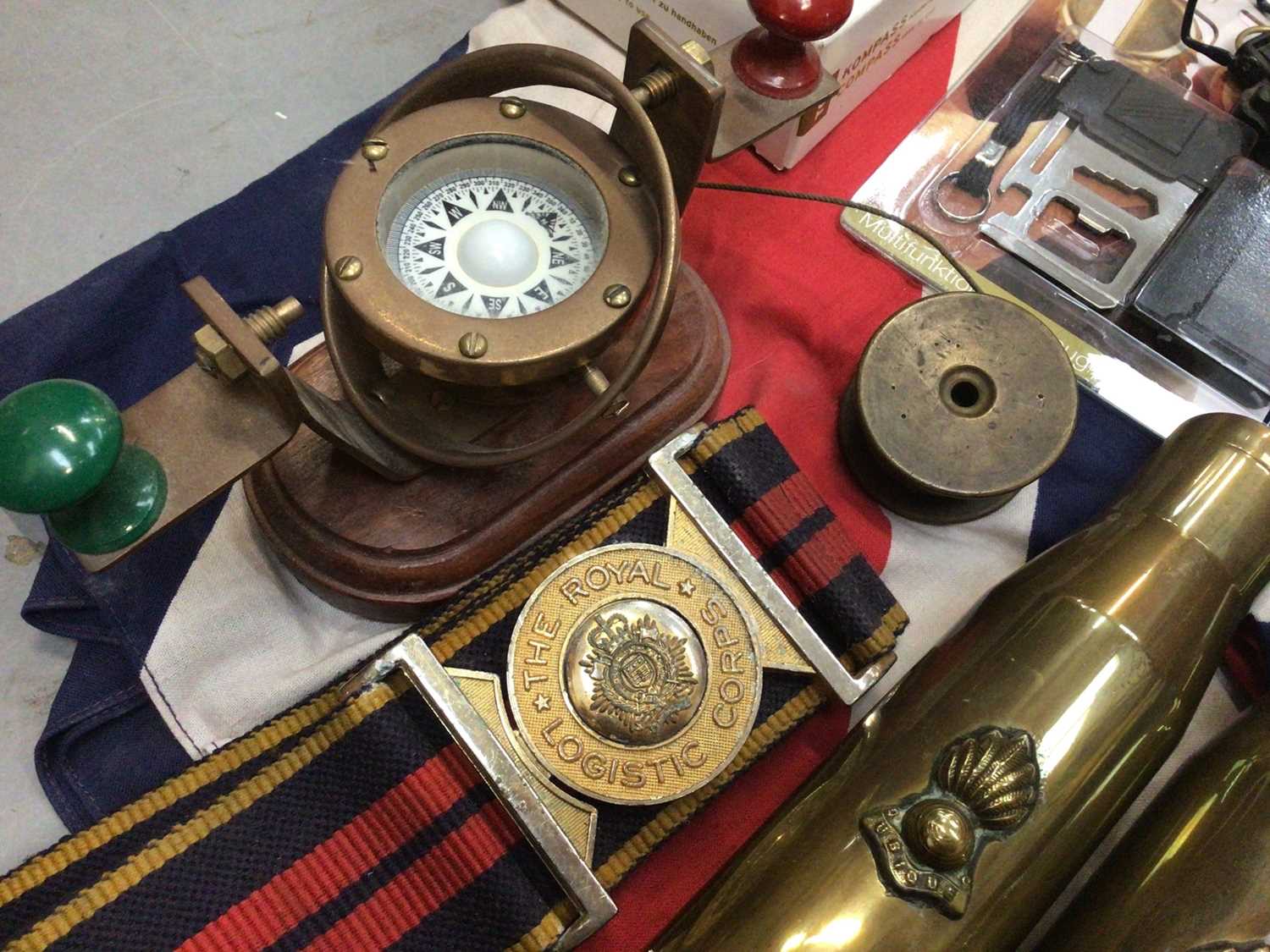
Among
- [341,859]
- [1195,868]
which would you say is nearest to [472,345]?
[341,859]

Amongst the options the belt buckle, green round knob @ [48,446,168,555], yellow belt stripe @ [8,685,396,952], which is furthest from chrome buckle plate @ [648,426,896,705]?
green round knob @ [48,446,168,555]

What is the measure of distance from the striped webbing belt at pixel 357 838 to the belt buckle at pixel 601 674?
0.8 inches

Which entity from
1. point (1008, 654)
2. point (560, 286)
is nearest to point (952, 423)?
point (1008, 654)

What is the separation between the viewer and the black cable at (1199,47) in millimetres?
1039

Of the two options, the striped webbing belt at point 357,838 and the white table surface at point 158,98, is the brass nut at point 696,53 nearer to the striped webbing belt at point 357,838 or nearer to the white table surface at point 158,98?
the striped webbing belt at point 357,838

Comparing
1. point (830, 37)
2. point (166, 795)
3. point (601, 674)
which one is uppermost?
point (830, 37)

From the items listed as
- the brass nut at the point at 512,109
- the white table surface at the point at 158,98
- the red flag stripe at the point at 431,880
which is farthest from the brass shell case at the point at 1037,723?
the white table surface at the point at 158,98

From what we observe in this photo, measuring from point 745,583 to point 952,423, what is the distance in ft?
0.72

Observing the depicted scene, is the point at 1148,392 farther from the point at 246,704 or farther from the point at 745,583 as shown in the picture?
the point at 246,704

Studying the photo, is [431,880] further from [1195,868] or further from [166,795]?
[1195,868]

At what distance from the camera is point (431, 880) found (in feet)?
2.41

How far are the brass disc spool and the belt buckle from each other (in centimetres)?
15

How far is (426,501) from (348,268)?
21 cm

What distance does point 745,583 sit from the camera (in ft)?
2.59
